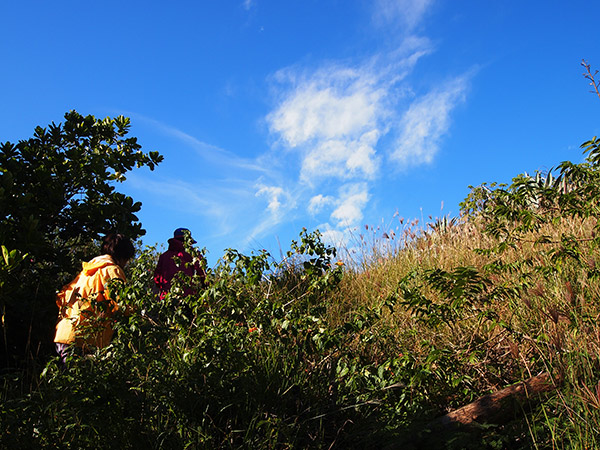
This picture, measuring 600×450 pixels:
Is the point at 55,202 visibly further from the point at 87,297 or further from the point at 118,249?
the point at 87,297

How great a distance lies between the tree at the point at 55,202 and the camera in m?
6.11

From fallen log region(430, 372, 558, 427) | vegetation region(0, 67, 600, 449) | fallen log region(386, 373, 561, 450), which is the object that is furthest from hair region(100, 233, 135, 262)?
fallen log region(430, 372, 558, 427)

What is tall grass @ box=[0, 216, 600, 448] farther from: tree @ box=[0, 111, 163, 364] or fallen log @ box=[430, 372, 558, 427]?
tree @ box=[0, 111, 163, 364]

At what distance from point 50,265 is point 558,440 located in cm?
670

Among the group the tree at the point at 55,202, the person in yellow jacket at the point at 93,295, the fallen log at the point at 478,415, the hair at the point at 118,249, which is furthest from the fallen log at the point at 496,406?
the tree at the point at 55,202

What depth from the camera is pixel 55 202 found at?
21.1 ft

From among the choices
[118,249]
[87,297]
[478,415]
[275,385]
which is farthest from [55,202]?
[478,415]

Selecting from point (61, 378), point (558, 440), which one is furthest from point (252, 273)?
point (558, 440)

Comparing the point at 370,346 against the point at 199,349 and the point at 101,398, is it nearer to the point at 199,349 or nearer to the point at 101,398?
the point at 199,349

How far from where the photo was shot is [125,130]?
7.40 metres

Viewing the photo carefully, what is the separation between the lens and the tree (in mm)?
6105

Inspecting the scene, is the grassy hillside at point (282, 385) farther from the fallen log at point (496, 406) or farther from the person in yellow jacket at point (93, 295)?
the person in yellow jacket at point (93, 295)

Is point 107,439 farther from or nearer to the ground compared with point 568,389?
farther from the ground

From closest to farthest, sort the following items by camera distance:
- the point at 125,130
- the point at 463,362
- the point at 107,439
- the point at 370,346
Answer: the point at 107,439 < the point at 463,362 < the point at 370,346 < the point at 125,130
